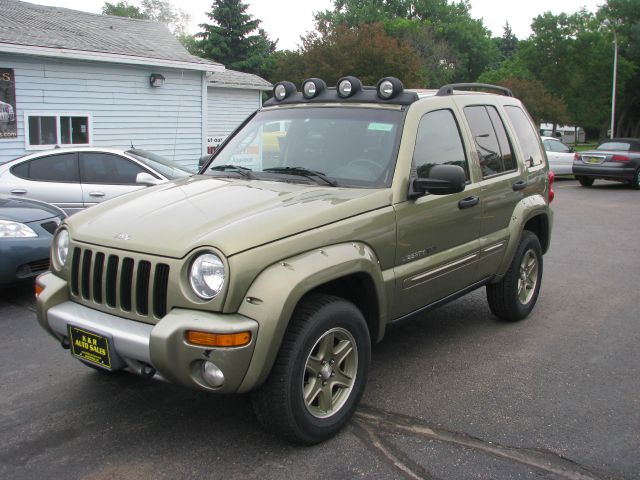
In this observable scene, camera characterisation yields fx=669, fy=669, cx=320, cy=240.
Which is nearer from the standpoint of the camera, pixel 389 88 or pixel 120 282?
pixel 120 282

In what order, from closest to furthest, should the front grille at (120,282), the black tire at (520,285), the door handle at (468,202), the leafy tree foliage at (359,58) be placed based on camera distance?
1. the front grille at (120,282)
2. the door handle at (468,202)
3. the black tire at (520,285)
4. the leafy tree foliage at (359,58)

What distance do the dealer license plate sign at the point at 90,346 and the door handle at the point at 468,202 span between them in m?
2.50

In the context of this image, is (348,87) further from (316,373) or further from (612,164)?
(612,164)

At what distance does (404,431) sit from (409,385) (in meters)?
0.69

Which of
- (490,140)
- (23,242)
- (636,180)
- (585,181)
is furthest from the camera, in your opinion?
(585,181)

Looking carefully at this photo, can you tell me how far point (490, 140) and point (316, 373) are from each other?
2.58 m

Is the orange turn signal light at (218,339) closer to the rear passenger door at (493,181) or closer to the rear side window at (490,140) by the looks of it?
the rear passenger door at (493,181)

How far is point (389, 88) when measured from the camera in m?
4.43

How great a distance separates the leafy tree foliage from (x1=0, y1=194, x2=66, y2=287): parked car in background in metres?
20.2

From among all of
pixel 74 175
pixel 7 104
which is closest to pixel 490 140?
pixel 74 175

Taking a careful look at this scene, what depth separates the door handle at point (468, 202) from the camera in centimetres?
460

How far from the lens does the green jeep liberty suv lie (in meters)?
3.16

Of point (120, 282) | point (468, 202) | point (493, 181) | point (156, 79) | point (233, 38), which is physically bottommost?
point (120, 282)

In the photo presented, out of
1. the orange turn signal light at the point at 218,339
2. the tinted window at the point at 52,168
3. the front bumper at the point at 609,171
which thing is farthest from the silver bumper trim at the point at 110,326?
the front bumper at the point at 609,171
